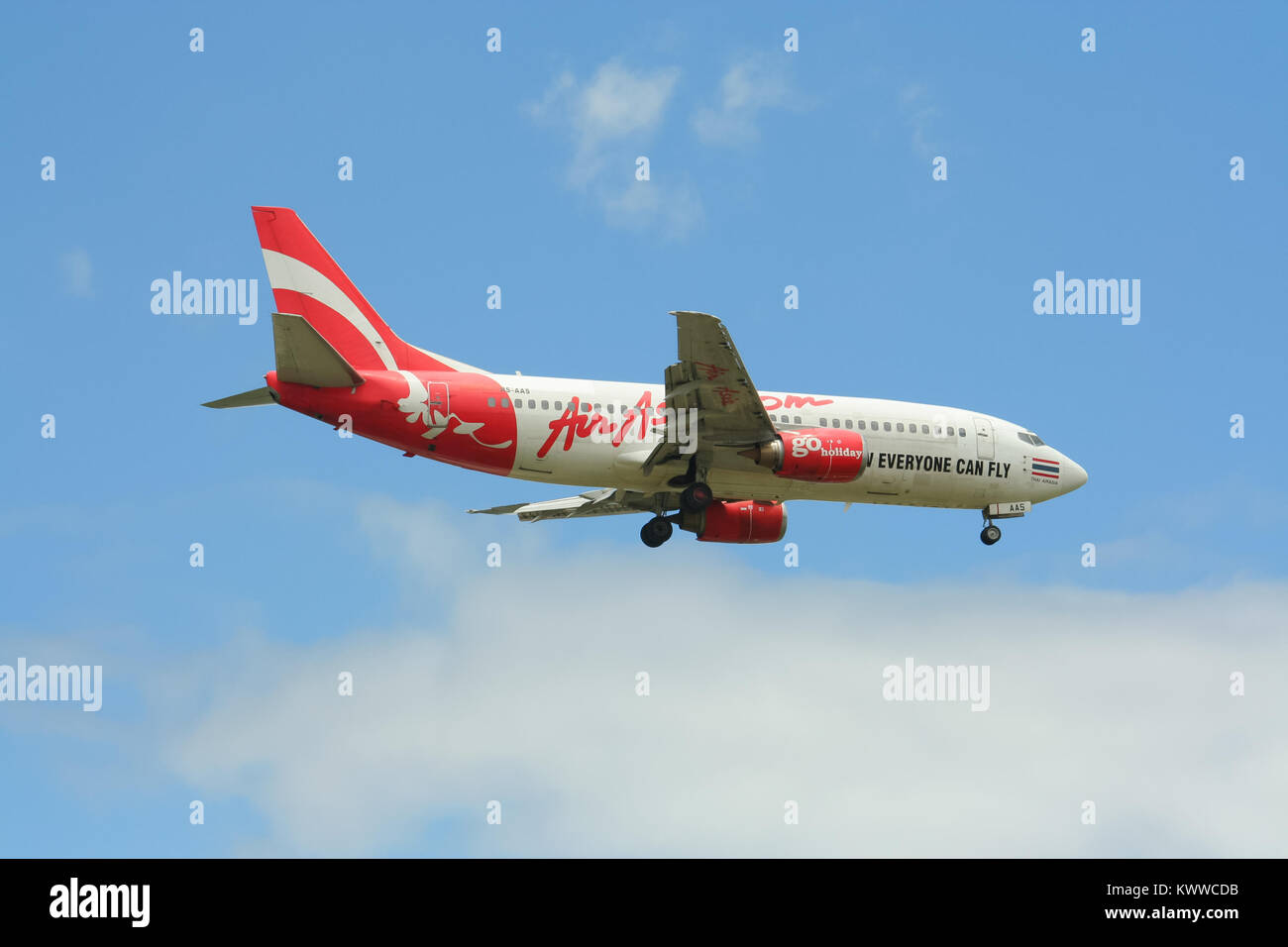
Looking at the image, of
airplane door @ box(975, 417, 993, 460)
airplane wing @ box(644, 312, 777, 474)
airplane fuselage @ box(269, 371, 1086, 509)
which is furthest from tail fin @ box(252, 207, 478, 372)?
airplane door @ box(975, 417, 993, 460)

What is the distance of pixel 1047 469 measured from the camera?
52.8 meters

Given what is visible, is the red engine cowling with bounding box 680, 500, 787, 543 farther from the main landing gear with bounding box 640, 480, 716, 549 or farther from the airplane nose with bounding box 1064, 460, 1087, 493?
the airplane nose with bounding box 1064, 460, 1087, 493

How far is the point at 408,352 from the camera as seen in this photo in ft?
155

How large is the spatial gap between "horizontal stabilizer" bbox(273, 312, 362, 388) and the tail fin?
248 cm

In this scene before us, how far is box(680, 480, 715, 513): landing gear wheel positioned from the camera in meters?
48.1

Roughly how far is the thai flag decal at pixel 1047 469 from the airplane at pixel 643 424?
72cm

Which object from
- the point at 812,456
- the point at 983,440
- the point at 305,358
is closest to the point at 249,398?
the point at 305,358

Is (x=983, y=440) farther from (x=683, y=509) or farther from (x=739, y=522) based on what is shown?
(x=683, y=509)

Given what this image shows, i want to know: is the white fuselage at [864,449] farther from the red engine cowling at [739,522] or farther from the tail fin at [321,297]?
the tail fin at [321,297]

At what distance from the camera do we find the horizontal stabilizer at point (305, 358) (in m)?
42.7

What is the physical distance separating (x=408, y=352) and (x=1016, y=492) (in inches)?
806

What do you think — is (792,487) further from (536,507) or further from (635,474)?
(536,507)

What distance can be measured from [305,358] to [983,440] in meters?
22.1

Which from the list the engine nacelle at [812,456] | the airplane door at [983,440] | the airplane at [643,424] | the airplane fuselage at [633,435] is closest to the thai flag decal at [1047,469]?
the airplane fuselage at [633,435]
